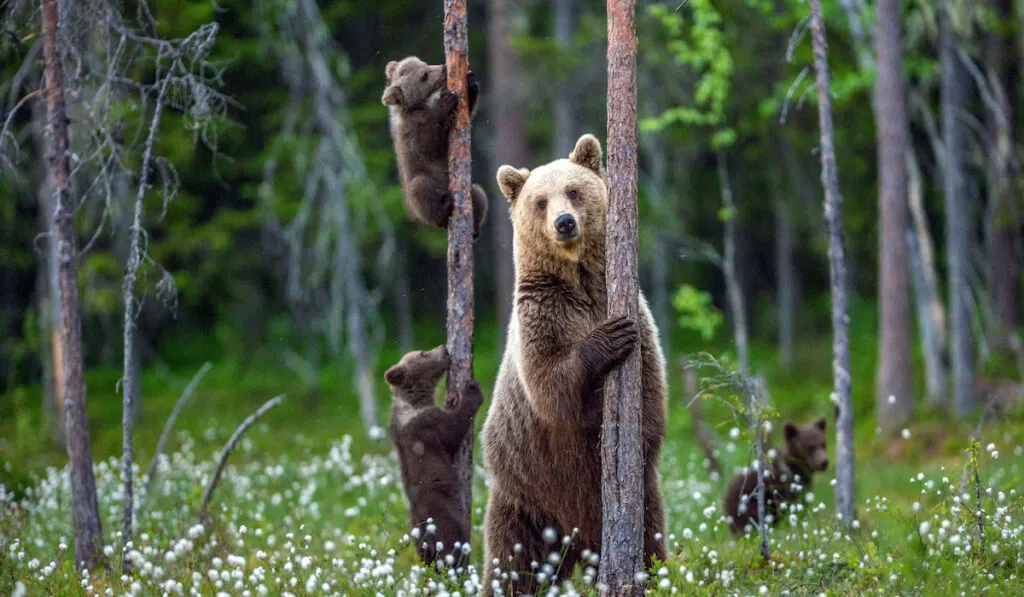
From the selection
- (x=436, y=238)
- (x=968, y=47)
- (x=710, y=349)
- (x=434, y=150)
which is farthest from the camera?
(x=710, y=349)

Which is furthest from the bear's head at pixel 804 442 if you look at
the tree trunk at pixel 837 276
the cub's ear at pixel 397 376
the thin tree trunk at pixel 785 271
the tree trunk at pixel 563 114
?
the thin tree trunk at pixel 785 271

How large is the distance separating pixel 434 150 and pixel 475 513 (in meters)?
3.05

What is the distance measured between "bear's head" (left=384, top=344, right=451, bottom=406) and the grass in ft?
3.38

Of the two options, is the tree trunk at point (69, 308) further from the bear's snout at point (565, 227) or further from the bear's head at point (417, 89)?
the bear's snout at point (565, 227)

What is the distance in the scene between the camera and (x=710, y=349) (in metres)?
22.6

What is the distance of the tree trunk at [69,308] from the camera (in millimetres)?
7191

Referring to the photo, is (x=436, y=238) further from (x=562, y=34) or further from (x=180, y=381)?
(x=180, y=381)

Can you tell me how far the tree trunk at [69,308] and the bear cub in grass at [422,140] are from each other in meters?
2.42

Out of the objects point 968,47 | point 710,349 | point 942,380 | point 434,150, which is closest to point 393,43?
point 710,349

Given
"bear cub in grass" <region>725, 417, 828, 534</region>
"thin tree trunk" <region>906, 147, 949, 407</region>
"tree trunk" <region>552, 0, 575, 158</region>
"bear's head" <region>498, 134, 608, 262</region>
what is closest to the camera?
"bear's head" <region>498, 134, 608, 262</region>

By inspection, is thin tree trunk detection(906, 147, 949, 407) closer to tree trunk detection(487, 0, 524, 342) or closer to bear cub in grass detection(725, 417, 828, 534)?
bear cub in grass detection(725, 417, 828, 534)

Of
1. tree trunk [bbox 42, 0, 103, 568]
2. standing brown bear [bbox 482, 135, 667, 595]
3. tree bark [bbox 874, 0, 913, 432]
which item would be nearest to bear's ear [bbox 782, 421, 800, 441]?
tree bark [bbox 874, 0, 913, 432]

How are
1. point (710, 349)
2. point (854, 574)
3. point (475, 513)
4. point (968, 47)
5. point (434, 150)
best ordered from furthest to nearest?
point (710, 349), point (968, 47), point (475, 513), point (434, 150), point (854, 574)

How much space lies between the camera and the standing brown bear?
5.90m
